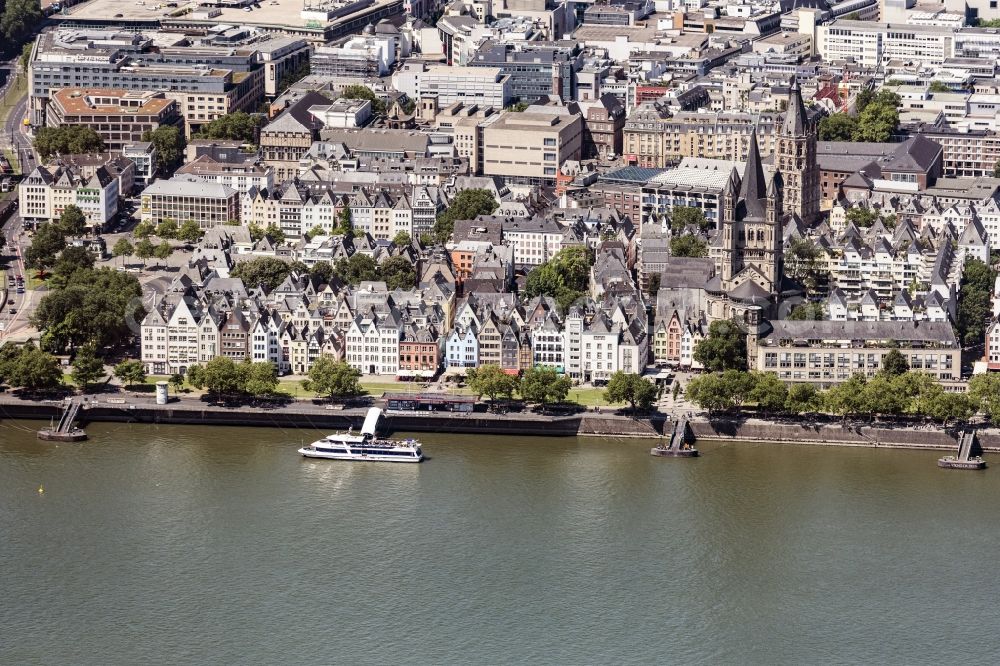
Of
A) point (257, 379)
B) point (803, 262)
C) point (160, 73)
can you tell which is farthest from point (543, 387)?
point (160, 73)

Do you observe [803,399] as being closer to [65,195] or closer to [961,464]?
[961,464]

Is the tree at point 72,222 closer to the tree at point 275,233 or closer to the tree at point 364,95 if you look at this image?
the tree at point 275,233

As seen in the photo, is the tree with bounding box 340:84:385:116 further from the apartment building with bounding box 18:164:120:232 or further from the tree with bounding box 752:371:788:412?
the tree with bounding box 752:371:788:412

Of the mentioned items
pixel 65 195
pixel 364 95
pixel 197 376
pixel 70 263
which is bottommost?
pixel 197 376

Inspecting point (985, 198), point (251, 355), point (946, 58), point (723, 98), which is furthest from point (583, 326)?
point (946, 58)

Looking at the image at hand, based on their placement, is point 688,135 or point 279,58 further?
point 279,58

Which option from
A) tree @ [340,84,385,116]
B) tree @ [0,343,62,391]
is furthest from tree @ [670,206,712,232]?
tree @ [0,343,62,391]

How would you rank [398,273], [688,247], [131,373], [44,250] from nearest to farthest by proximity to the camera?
[131,373] → [398,273] → [688,247] → [44,250]
